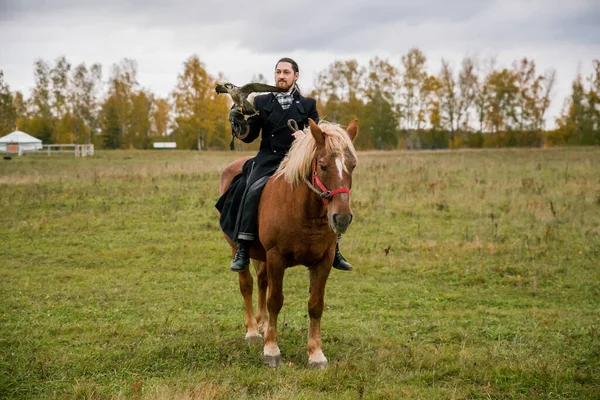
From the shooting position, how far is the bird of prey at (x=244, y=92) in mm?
6398

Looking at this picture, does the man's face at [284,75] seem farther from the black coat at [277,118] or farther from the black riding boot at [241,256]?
the black riding boot at [241,256]

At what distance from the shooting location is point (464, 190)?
19047 millimetres

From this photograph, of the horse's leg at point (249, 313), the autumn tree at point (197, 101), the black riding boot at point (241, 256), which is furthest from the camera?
the autumn tree at point (197, 101)

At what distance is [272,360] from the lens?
588 cm

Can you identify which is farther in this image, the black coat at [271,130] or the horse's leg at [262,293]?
the horse's leg at [262,293]

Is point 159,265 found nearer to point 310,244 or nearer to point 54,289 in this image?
point 54,289

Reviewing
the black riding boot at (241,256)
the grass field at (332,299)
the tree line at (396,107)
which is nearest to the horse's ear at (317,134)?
the black riding boot at (241,256)

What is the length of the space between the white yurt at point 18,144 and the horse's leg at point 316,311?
50638mm

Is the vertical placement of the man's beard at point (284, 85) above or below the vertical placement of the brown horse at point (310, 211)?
above

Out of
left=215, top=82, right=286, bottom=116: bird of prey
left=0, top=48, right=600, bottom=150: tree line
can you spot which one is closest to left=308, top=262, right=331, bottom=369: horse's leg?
left=215, top=82, right=286, bottom=116: bird of prey

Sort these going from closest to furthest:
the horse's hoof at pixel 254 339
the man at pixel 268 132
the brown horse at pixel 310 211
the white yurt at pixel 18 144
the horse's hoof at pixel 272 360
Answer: the brown horse at pixel 310 211
the horse's hoof at pixel 272 360
the man at pixel 268 132
the horse's hoof at pixel 254 339
the white yurt at pixel 18 144

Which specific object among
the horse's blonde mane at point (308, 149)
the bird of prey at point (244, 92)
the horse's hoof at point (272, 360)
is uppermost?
the bird of prey at point (244, 92)

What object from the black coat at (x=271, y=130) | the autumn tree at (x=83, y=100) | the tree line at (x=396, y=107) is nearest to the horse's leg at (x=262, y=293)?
the black coat at (x=271, y=130)

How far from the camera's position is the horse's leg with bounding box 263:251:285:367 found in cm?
585
